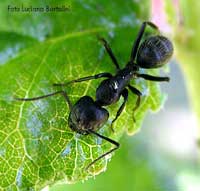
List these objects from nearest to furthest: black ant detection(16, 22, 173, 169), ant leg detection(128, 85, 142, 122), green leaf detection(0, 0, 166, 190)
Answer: green leaf detection(0, 0, 166, 190) → black ant detection(16, 22, 173, 169) → ant leg detection(128, 85, 142, 122)

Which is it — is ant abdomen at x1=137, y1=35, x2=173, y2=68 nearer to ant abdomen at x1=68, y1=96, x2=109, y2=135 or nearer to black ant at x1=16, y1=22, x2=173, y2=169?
black ant at x1=16, y1=22, x2=173, y2=169

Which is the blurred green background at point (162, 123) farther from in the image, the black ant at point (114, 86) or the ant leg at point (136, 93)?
the ant leg at point (136, 93)

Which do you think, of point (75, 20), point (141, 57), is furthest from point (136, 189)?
point (75, 20)

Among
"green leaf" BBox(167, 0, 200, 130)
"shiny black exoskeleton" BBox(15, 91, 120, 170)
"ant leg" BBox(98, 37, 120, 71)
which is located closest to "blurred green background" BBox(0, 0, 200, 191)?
"green leaf" BBox(167, 0, 200, 130)

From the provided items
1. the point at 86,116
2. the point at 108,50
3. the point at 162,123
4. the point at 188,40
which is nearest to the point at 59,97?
the point at 86,116

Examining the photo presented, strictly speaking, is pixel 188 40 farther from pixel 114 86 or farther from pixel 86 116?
pixel 86 116

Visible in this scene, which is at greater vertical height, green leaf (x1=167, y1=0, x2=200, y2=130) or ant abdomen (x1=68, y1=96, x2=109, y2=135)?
green leaf (x1=167, y1=0, x2=200, y2=130)

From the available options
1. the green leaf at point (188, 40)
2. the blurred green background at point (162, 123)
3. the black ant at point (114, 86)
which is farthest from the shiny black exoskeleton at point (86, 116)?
the green leaf at point (188, 40)
